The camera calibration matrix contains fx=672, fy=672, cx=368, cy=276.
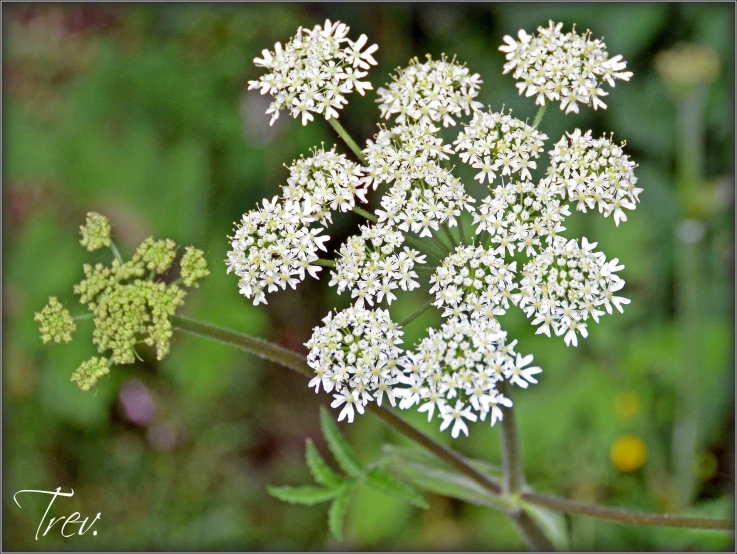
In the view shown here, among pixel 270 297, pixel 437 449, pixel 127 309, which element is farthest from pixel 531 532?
pixel 270 297

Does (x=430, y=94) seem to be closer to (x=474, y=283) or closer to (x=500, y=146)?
(x=500, y=146)

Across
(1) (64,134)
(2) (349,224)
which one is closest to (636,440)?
(2) (349,224)

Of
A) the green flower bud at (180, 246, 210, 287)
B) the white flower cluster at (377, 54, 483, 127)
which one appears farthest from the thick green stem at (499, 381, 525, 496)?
the green flower bud at (180, 246, 210, 287)

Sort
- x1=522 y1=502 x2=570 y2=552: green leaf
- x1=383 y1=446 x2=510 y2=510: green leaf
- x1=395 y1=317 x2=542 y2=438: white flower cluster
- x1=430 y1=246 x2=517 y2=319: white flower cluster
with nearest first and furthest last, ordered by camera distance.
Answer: x1=395 y1=317 x2=542 y2=438: white flower cluster → x1=430 y1=246 x2=517 y2=319: white flower cluster → x1=383 y1=446 x2=510 y2=510: green leaf → x1=522 y1=502 x2=570 y2=552: green leaf

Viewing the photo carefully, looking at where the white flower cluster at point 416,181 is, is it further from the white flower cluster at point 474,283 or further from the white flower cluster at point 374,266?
the white flower cluster at point 474,283

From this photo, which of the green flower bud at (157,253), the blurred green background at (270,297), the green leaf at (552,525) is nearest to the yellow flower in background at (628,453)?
the blurred green background at (270,297)

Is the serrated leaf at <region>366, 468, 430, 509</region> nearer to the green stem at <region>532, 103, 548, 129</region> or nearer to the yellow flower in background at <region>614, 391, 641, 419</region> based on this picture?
the green stem at <region>532, 103, 548, 129</region>
